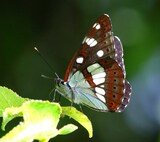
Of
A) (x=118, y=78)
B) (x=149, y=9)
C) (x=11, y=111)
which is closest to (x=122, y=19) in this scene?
(x=149, y=9)

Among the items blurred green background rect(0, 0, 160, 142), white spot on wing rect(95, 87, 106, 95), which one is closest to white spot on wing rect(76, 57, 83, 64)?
white spot on wing rect(95, 87, 106, 95)

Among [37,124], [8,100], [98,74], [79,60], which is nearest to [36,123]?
[37,124]

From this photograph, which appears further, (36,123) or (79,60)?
(79,60)

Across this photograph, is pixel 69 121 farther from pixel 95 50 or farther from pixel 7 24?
pixel 95 50

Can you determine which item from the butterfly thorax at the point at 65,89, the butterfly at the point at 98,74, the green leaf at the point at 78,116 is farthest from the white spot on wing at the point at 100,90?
the green leaf at the point at 78,116

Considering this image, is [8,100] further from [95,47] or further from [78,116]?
[95,47]

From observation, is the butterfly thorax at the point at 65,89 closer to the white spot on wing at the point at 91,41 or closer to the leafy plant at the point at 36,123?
the white spot on wing at the point at 91,41
